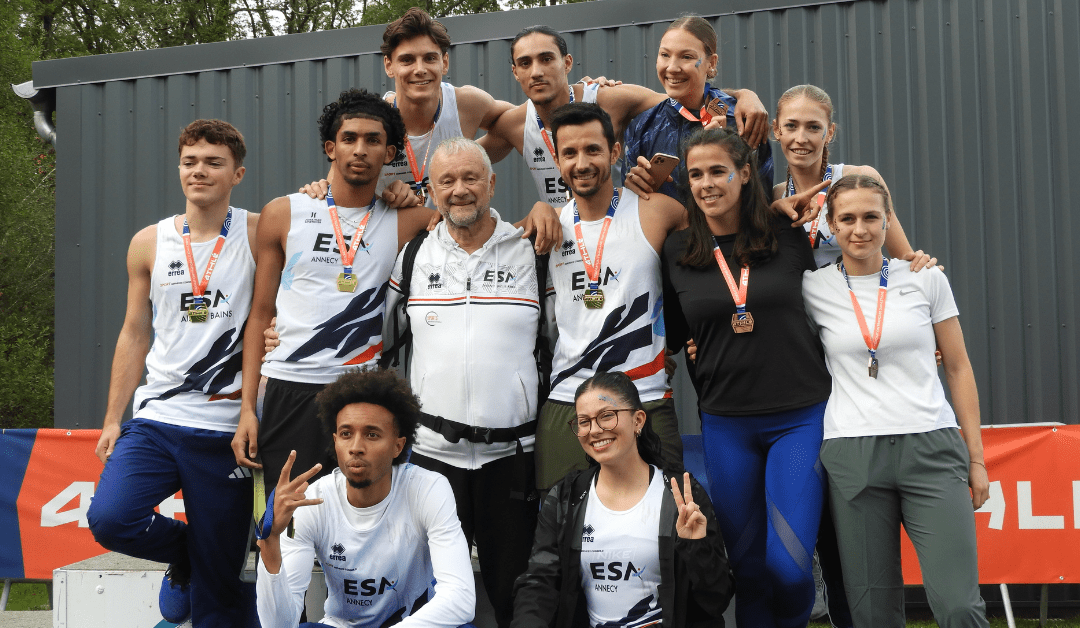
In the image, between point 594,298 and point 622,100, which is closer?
point 594,298

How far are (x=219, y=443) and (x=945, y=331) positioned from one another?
316cm

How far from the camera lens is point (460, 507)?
3605 millimetres

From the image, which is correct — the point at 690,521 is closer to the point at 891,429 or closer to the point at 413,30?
the point at 891,429

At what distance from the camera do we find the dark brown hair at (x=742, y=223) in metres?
3.49

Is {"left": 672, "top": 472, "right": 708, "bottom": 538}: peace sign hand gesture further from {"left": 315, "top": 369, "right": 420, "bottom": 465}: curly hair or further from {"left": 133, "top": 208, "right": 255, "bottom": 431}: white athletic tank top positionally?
{"left": 133, "top": 208, "right": 255, "bottom": 431}: white athletic tank top

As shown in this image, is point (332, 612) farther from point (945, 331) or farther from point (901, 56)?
point (901, 56)

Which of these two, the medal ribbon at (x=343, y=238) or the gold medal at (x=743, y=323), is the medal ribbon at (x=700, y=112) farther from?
the medal ribbon at (x=343, y=238)

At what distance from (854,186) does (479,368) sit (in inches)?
65.1

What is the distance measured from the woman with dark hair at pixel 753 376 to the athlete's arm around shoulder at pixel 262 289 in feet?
5.95

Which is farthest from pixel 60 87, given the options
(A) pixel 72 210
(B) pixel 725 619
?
(B) pixel 725 619

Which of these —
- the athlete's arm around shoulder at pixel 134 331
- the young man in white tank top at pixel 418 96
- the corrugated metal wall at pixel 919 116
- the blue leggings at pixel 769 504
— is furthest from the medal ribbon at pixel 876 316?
the corrugated metal wall at pixel 919 116

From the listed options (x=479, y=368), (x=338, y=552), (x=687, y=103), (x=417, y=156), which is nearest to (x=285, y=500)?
(x=338, y=552)

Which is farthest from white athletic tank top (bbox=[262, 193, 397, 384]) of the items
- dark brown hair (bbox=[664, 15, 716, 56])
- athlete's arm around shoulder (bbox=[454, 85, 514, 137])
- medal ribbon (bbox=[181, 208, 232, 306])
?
dark brown hair (bbox=[664, 15, 716, 56])

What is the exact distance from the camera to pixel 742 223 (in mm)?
3576
